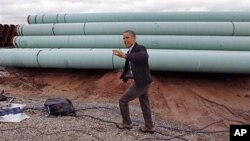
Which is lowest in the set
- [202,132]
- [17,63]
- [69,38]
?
[202,132]

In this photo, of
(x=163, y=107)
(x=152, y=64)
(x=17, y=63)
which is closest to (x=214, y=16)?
(x=152, y=64)

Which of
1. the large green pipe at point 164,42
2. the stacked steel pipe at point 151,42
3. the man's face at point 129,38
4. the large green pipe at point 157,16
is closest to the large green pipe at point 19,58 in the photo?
the stacked steel pipe at point 151,42

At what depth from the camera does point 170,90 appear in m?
8.45

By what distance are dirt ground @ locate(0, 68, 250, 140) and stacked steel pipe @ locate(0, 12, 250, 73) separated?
1.76 ft

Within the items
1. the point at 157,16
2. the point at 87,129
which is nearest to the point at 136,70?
the point at 87,129

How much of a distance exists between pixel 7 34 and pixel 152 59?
782 centimetres

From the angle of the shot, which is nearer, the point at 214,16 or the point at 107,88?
the point at 107,88

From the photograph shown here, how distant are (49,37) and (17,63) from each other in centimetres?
131

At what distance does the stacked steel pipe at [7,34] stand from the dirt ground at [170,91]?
129 inches

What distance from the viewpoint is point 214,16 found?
10180 mm

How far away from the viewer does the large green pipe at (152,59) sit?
26.6ft

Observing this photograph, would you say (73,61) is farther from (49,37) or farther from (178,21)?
(178,21)

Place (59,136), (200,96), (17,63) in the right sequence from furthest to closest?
1. (17,63)
2. (200,96)
3. (59,136)

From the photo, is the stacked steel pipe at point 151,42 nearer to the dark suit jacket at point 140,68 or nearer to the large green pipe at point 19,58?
the large green pipe at point 19,58
